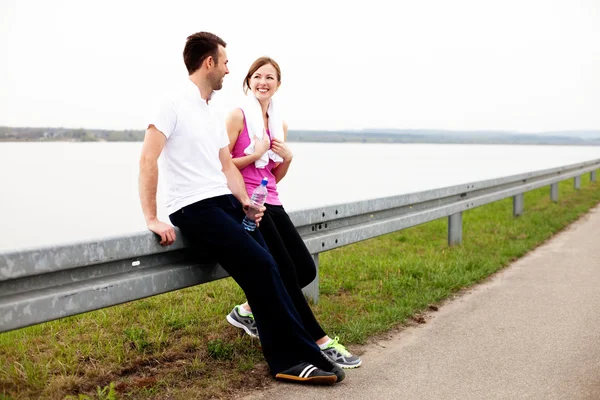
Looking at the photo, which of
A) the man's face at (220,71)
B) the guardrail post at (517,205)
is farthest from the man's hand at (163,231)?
the guardrail post at (517,205)

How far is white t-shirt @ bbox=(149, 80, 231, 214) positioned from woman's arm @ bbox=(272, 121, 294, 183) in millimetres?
825

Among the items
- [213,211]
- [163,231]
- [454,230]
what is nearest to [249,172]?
[213,211]

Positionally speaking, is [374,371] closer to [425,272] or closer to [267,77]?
[267,77]

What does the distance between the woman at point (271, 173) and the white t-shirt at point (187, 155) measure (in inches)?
23.4

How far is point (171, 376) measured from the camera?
12.9 feet

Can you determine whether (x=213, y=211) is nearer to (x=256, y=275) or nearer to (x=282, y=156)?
(x=256, y=275)

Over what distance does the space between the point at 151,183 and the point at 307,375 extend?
1.40 m

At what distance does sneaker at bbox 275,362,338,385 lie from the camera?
12.7 feet

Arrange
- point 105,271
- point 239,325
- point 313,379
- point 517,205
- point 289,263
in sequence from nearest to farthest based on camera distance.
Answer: point 105,271
point 313,379
point 289,263
point 239,325
point 517,205

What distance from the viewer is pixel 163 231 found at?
12.0 feet


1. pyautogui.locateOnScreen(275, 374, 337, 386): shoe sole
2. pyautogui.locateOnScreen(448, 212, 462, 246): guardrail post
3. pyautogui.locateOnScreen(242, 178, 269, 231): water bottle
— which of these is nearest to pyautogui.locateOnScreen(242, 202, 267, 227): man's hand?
pyautogui.locateOnScreen(242, 178, 269, 231): water bottle

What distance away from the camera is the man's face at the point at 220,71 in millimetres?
4043

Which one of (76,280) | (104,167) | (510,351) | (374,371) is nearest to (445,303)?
(510,351)

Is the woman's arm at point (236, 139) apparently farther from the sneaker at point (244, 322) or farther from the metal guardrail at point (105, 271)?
the sneaker at point (244, 322)
